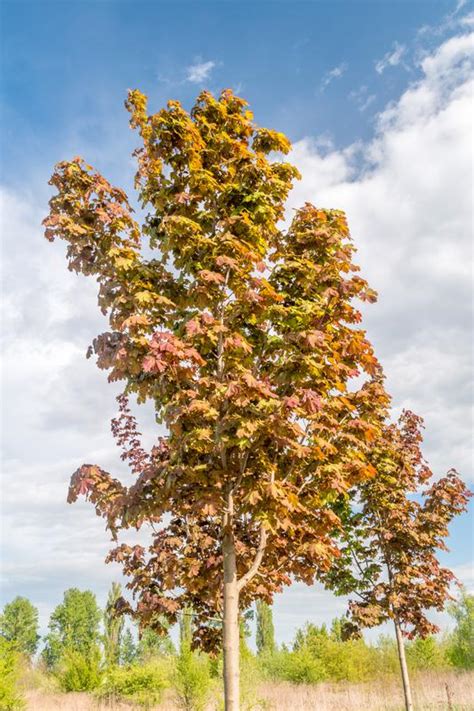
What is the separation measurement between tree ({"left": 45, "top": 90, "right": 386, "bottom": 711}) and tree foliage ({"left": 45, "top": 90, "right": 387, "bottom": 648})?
0.02 metres

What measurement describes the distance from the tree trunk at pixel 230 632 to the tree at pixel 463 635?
831 inches

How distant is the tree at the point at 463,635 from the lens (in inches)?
905

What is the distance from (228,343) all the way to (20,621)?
2931 inches

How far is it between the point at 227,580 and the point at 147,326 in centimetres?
260

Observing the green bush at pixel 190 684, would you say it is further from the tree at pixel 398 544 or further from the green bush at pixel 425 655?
the green bush at pixel 425 655

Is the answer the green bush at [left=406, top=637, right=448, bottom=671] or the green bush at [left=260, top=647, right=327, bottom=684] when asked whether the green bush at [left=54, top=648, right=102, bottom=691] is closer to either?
the green bush at [left=260, top=647, right=327, bottom=684]

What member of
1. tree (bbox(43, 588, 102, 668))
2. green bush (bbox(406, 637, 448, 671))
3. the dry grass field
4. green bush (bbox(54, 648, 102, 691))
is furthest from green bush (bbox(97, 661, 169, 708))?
tree (bbox(43, 588, 102, 668))

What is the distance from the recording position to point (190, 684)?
1465 centimetres

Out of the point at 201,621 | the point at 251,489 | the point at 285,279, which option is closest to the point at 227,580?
the point at 251,489

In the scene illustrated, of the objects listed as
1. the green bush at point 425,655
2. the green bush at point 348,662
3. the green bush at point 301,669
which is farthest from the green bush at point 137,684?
the green bush at point 425,655

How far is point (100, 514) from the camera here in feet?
17.5

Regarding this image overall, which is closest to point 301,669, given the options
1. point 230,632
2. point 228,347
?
point 230,632

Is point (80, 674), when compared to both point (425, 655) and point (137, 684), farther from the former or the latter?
point (425, 655)

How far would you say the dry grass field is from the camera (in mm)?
14328
